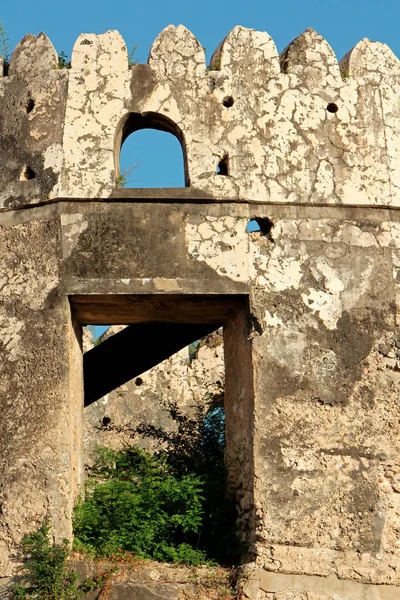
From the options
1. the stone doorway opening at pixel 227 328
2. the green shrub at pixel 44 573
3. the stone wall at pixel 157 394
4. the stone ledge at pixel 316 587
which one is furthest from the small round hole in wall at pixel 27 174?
the stone wall at pixel 157 394

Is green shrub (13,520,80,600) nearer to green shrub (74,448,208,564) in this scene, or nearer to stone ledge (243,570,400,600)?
green shrub (74,448,208,564)

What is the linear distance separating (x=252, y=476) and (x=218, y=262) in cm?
151

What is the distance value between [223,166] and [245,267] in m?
0.83

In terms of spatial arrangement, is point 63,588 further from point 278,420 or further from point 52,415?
point 278,420

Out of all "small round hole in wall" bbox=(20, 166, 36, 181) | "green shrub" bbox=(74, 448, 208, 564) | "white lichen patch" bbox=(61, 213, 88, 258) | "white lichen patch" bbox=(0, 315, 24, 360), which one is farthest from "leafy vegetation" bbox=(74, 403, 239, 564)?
"small round hole in wall" bbox=(20, 166, 36, 181)

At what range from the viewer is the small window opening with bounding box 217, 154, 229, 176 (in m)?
8.59

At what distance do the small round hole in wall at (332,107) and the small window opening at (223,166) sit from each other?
879 millimetres

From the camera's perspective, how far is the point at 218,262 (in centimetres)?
831

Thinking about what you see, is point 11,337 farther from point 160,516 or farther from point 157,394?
point 157,394

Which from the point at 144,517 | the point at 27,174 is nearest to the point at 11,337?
the point at 27,174

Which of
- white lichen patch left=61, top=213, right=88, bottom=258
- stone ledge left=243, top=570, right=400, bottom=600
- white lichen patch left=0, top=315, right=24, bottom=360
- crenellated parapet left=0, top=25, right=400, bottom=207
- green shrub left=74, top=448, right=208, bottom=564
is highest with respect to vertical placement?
crenellated parapet left=0, top=25, right=400, bottom=207

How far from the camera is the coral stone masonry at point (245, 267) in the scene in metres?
7.91

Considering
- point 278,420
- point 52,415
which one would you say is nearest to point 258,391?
point 278,420

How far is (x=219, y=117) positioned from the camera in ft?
28.6
